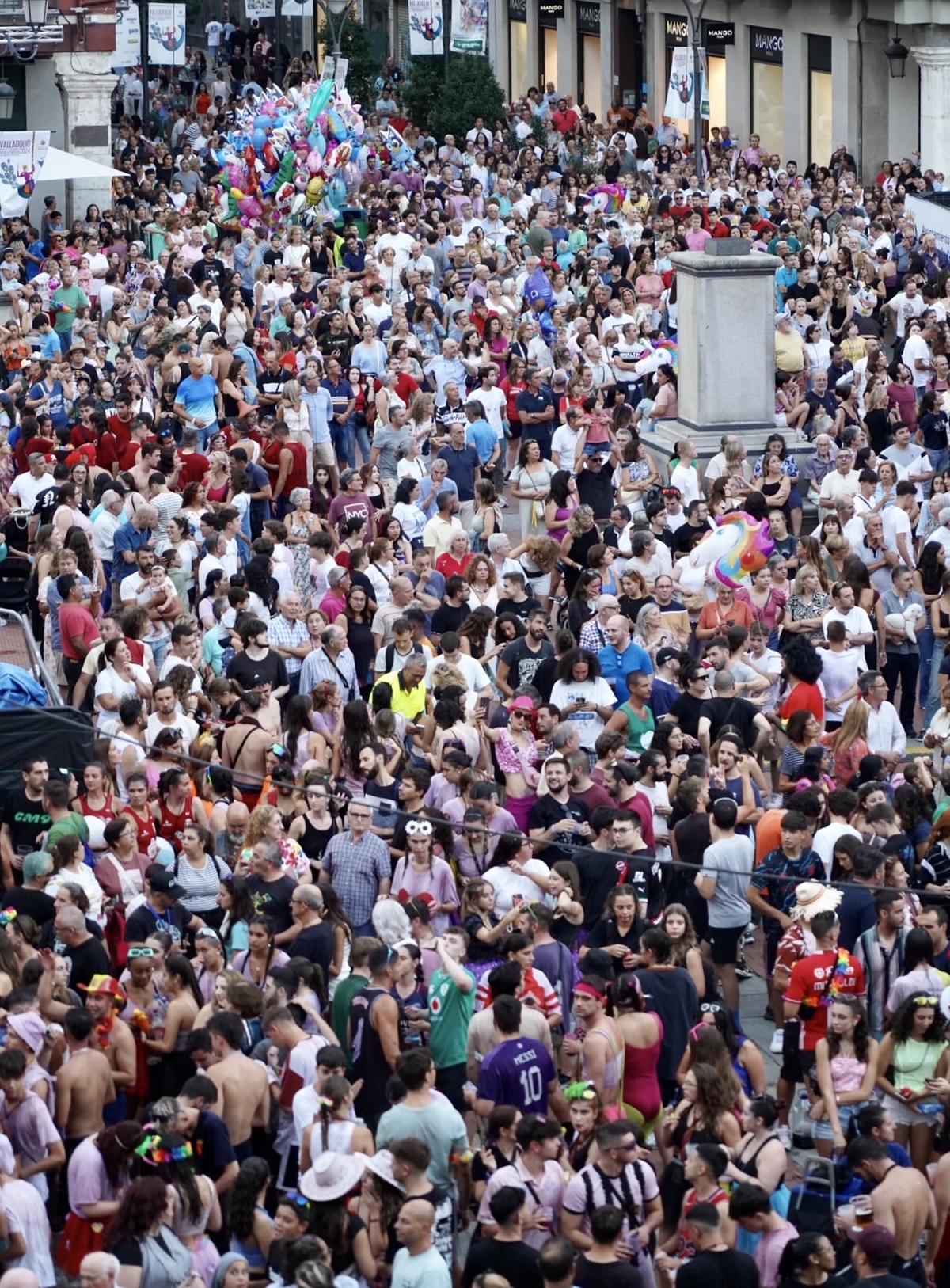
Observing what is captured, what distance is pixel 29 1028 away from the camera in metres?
9.17

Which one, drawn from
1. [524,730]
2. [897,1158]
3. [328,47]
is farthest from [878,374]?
[328,47]

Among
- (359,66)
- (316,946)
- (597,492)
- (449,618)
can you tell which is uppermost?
(359,66)

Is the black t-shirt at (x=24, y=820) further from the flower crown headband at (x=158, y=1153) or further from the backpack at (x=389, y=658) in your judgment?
the flower crown headband at (x=158, y=1153)

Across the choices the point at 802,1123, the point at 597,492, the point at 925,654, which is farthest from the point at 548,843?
the point at 597,492

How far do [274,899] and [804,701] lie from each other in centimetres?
396

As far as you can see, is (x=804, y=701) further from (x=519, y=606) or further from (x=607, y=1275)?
(x=607, y=1275)

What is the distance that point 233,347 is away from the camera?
816 inches

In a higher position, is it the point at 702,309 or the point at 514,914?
the point at 702,309

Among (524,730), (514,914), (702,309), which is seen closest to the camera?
(514,914)

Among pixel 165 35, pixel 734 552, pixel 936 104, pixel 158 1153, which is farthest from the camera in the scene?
pixel 165 35

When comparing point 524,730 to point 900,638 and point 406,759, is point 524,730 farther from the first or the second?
point 900,638

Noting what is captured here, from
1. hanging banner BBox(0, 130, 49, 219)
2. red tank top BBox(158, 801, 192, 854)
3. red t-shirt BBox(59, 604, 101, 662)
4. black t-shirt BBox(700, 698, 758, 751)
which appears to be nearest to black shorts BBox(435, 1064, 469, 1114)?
red tank top BBox(158, 801, 192, 854)

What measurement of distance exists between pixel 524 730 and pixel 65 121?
29.0 meters

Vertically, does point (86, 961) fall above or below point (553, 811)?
below
